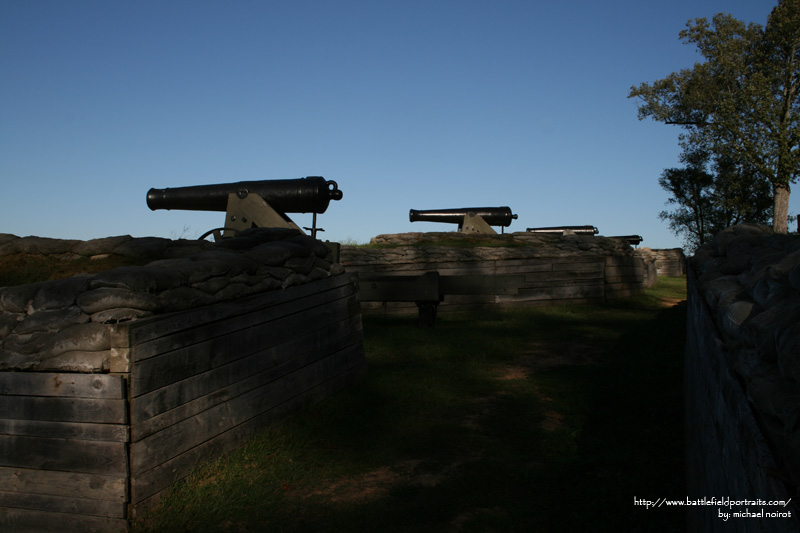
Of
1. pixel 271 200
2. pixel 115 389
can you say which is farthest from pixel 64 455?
pixel 271 200

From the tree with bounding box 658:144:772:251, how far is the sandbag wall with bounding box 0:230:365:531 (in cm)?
2605

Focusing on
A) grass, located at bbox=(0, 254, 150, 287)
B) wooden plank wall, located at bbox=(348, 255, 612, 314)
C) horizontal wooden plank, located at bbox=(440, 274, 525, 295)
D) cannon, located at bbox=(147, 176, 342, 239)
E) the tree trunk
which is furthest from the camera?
the tree trunk

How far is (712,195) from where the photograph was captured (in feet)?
93.2

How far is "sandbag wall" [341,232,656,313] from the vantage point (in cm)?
1275

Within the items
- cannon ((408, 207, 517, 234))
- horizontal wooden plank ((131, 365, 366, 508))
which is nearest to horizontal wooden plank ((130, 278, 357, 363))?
horizontal wooden plank ((131, 365, 366, 508))

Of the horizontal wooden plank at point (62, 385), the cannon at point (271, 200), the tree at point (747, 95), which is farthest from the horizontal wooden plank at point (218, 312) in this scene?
the tree at point (747, 95)

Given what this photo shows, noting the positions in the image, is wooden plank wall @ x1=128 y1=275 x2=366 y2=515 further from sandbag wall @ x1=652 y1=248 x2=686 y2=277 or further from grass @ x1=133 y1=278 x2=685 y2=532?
sandbag wall @ x1=652 y1=248 x2=686 y2=277

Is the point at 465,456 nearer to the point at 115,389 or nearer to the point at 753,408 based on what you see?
the point at 115,389

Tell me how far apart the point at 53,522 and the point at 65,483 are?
26cm

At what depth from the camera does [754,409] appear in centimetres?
151

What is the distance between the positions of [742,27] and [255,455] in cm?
2780

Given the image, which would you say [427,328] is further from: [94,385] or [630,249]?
[630,249]

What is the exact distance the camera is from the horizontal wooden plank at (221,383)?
3561 mm

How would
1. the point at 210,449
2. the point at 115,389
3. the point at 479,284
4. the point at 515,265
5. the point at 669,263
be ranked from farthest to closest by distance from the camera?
Result: the point at 669,263 → the point at 515,265 → the point at 479,284 → the point at 210,449 → the point at 115,389
